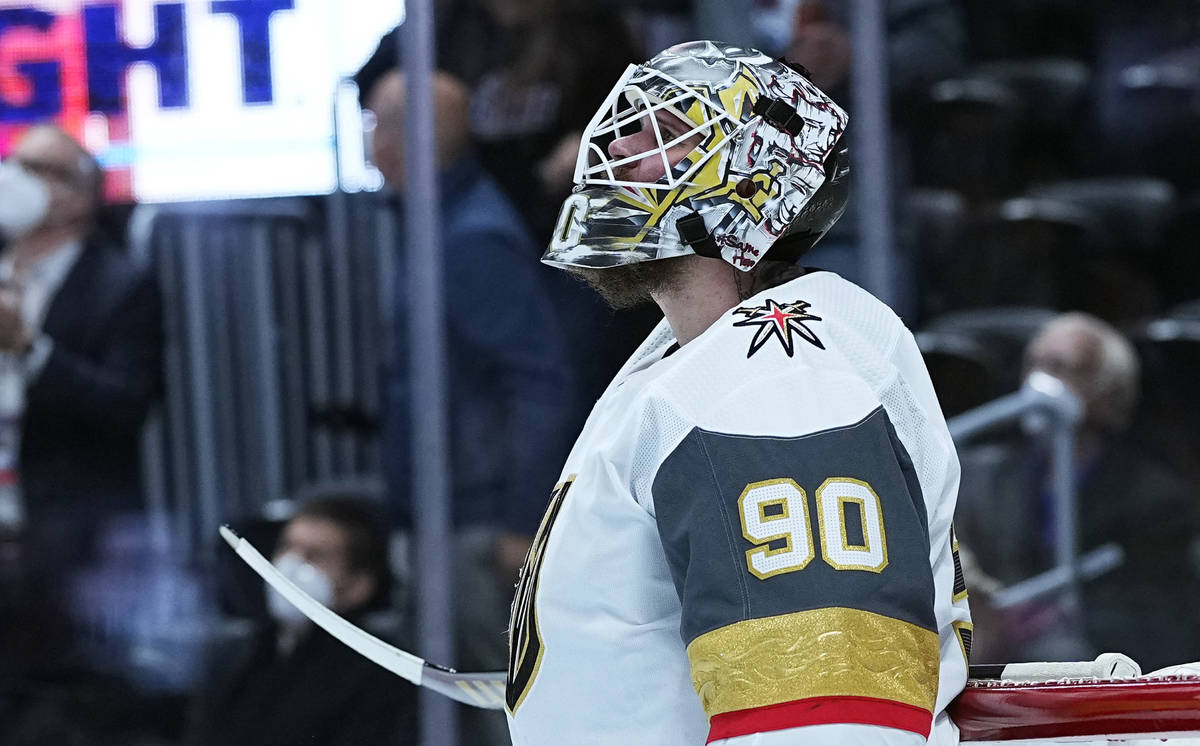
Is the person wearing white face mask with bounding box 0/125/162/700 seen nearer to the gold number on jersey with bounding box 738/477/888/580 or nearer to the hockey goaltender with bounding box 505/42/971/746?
the hockey goaltender with bounding box 505/42/971/746

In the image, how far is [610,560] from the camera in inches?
42.2

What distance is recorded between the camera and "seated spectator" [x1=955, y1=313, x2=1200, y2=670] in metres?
3.42

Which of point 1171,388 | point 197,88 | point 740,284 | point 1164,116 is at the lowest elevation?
point 1171,388

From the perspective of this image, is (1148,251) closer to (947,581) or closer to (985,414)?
(985,414)

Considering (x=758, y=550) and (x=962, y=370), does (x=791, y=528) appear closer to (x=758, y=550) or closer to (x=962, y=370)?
(x=758, y=550)

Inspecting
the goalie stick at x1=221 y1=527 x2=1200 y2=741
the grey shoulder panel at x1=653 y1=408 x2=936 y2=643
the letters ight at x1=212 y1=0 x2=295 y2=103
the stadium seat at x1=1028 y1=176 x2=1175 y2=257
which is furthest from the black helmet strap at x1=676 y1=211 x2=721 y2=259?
the stadium seat at x1=1028 y1=176 x2=1175 y2=257

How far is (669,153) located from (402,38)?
2087mm

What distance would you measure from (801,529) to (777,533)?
0.05 feet

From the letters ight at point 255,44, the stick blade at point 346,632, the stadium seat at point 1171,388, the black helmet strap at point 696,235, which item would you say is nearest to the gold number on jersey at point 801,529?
the black helmet strap at point 696,235

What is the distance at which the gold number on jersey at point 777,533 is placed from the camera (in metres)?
0.97

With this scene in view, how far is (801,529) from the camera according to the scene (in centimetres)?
97

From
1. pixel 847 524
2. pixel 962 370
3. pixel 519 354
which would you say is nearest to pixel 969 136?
pixel 962 370

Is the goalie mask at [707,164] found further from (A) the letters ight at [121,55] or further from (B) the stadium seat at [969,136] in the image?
(B) the stadium seat at [969,136]

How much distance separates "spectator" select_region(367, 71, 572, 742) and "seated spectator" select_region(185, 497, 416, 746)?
13cm
